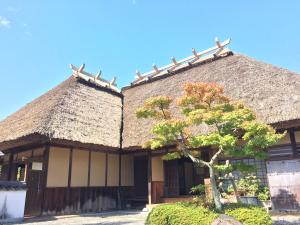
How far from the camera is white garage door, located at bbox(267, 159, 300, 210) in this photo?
7.74m

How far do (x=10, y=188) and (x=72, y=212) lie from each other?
297 centimetres

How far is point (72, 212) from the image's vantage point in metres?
10.0

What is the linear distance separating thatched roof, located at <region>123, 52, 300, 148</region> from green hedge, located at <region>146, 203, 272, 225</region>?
124 inches

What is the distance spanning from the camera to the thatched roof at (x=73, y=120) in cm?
927

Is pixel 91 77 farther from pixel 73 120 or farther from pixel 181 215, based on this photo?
pixel 181 215

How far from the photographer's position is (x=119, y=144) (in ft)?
36.5

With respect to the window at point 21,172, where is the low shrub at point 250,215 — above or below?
below

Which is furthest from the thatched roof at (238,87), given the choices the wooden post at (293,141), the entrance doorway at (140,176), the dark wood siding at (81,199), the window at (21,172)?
the window at (21,172)

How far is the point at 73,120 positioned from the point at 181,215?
6.07 meters

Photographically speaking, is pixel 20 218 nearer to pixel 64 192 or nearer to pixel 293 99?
pixel 64 192

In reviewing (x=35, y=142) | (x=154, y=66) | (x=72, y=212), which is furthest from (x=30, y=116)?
(x=154, y=66)

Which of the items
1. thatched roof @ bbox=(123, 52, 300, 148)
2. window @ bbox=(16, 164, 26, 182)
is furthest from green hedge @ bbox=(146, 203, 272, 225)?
window @ bbox=(16, 164, 26, 182)

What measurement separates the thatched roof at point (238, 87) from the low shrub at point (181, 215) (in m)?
3.55

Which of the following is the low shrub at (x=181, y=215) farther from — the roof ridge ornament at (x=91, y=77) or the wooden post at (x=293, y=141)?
the roof ridge ornament at (x=91, y=77)
